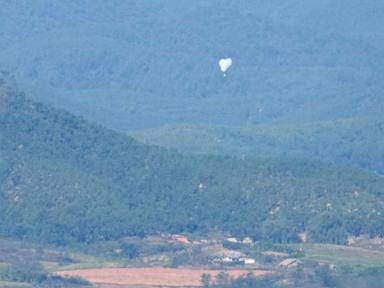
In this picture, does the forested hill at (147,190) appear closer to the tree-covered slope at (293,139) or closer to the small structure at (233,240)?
the small structure at (233,240)

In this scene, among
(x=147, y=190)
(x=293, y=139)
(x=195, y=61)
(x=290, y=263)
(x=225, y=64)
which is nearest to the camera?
(x=290, y=263)

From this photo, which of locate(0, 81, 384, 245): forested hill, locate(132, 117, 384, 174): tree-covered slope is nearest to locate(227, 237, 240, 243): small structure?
locate(0, 81, 384, 245): forested hill

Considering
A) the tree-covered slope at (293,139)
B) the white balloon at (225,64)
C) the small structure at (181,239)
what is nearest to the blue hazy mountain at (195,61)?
the white balloon at (225,64)

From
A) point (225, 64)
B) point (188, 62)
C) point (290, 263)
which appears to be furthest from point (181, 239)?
point (188, 62)

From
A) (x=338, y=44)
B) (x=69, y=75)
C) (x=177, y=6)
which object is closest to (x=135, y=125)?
(x=69, y=75)

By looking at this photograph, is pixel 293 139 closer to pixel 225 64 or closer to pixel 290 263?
pixel 225 64
